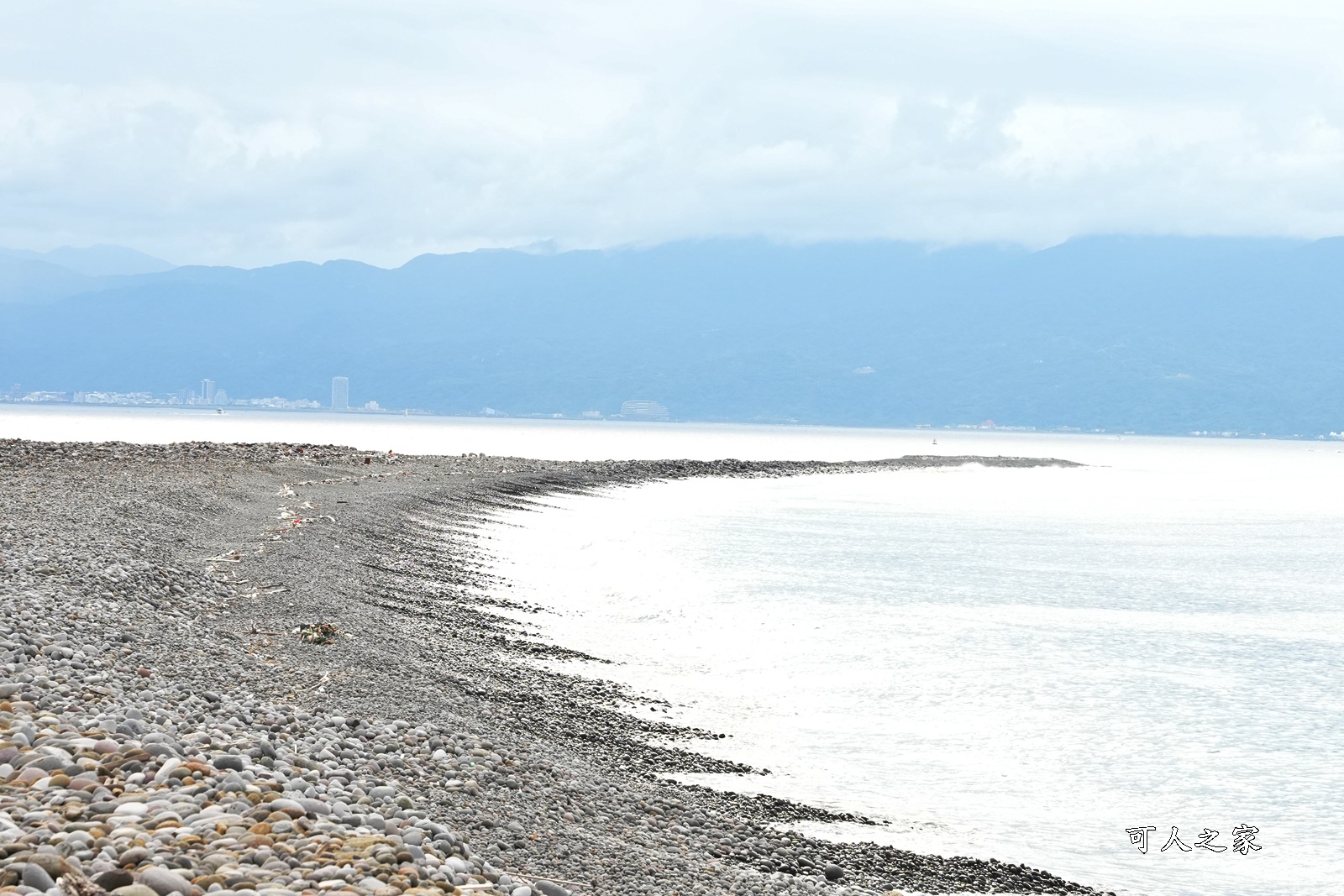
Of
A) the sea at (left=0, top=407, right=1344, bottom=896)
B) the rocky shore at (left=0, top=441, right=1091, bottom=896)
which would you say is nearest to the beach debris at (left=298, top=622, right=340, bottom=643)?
the rocky shore at (left=0, top=441, right=1091, bottom=896)

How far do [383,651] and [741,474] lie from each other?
8249cm

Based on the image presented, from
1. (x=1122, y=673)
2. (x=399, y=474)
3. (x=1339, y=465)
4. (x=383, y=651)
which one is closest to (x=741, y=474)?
(x=399, y=474)

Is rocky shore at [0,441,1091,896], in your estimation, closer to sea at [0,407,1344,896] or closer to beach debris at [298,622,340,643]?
beach debris at [298,622,340,643]

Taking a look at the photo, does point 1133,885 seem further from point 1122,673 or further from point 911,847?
point 1122,673

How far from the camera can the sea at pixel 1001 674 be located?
1223 cm

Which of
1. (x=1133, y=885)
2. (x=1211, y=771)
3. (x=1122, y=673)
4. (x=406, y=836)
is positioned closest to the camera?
Answer: (x=406, y=836)

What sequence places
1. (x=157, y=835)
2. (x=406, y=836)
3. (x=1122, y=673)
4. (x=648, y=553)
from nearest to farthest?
(x=157, y=835) → (x=406, y=836) → (x=1122, y=673) → (x=648, y=553)

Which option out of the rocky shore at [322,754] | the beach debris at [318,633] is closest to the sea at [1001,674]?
the rocky shore at [322,754]

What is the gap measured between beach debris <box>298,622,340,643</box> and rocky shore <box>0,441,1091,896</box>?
4cm

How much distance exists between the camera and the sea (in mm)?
12227

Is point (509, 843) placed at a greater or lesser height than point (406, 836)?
lesser

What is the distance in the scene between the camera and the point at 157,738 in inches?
332

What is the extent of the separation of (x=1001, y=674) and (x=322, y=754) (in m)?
13.9

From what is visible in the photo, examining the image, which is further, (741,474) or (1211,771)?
(741,474)
